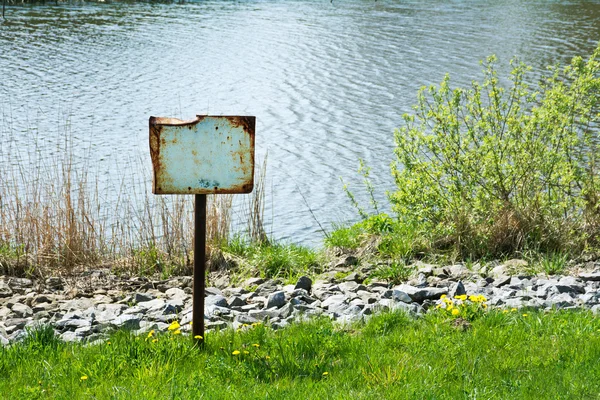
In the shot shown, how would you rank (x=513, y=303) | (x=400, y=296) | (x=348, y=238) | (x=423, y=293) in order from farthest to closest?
(x=348, y=238), (x=423, y=293), (x=400, y=296), (x=513, y=303)

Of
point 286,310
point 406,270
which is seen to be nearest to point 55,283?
point 286,310

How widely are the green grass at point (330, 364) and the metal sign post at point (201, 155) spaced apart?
0.44m

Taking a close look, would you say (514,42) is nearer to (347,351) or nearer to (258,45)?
(258,45)

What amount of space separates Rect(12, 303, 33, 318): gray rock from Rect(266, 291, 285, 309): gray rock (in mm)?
2043

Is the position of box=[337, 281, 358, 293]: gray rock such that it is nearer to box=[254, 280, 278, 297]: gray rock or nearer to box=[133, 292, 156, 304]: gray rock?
box=[254, 280, 278, 297]: gray rock

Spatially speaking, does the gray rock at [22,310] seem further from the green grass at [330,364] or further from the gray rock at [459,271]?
the gray rock at [459,271]

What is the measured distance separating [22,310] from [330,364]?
337 centimetres

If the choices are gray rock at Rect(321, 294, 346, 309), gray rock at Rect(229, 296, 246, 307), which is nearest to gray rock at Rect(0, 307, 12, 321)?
gray rock at Rect(229, 296, 246, 307)

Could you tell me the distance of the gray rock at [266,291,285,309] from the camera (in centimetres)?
682

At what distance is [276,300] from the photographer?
6.85 metres

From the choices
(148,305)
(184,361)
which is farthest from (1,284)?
(184,361)

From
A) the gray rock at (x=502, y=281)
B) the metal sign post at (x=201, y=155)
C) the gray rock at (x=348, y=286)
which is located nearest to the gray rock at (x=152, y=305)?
the gray rock at (x=348, y=286)

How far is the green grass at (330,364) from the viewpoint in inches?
175

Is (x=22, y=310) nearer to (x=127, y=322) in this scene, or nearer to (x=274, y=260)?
(x=127, y=322)
